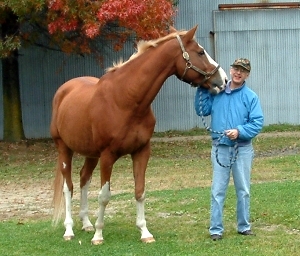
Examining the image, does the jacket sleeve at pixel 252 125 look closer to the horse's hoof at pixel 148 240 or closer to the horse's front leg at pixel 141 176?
the horse's front leg at pixel 141 176

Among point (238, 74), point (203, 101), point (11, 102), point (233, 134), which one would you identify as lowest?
point (11, 102)

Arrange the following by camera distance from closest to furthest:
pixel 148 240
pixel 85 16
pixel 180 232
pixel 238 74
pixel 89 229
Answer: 1. pixel 238 74
2. pixel 148 240
3. pixel 180 232
4. pixel 89 229
5. pixel 85 16

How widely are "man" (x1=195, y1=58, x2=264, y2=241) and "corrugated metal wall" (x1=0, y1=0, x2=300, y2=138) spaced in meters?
16.8

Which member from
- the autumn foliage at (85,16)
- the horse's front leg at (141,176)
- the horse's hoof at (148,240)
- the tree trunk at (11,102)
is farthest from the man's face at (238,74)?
the tree trunk at (11,102)

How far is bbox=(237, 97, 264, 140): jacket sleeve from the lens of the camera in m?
7.61

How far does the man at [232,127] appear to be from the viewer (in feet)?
25.4

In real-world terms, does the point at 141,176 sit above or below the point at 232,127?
below

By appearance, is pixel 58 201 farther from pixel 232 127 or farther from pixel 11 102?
pixel 11 102

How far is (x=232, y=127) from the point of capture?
7766 millimetres

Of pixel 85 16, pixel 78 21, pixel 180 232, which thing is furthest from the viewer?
pixel 78 21

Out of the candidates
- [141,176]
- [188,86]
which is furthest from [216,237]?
[188,86]

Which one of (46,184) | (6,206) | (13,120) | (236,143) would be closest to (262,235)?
(236,143)

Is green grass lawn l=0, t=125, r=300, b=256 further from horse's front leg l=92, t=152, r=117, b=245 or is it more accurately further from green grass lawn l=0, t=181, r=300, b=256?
horse's front leg l=92, t=152, r=117, b=245

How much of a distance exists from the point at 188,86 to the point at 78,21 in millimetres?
8919
